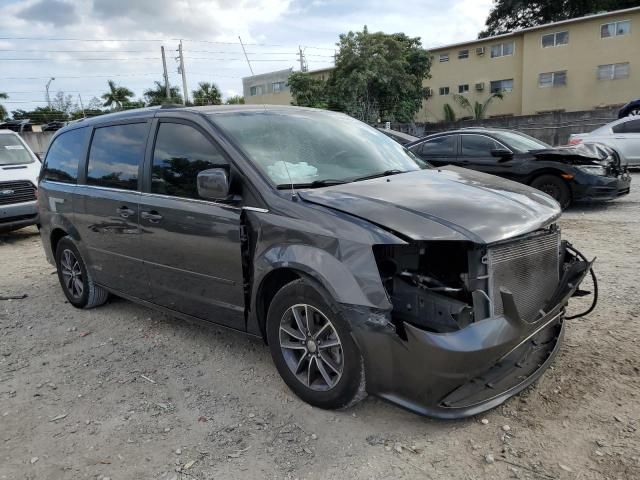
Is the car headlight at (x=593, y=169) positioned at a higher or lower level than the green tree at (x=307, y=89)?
Answer: lower

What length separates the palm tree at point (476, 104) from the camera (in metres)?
32.1

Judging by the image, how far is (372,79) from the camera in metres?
28.3

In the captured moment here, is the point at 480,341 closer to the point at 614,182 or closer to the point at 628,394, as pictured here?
the point at 628,394

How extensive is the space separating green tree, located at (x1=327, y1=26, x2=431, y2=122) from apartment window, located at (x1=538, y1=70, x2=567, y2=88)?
7879 mm

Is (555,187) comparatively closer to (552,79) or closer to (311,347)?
(311,347)

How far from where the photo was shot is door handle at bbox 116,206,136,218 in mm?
3957

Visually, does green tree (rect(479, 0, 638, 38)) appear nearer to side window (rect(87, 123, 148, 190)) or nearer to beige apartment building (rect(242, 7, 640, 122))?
beige apartment building (rect(242, 7, 640, 122))

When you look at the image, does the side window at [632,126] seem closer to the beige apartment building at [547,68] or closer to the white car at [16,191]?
the white car at [16,191]

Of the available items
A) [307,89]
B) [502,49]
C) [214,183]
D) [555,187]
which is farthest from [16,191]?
[502,49]

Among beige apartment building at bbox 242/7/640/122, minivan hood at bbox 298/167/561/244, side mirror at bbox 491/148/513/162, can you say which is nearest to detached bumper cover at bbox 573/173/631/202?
side mirror at bbox 491/148/513/162

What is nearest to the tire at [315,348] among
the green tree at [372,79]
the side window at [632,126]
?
the side window at [632,126]

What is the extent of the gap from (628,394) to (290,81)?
29.9 metres

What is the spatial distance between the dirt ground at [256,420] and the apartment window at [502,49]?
1265 inches

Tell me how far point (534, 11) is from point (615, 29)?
46.7 ft
